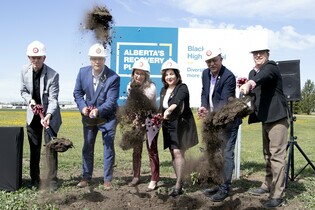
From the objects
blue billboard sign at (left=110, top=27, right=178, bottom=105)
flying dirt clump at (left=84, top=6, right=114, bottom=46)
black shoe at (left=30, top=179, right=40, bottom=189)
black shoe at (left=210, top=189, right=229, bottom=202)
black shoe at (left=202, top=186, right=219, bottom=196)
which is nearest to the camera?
black shoe at (left=210, top=189, right=229, bottom=202)

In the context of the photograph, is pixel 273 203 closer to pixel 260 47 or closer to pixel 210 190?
pixel 210 190

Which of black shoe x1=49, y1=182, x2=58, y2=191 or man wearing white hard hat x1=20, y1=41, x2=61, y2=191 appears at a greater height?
man wearing white hard hat x1=20, y1=41, x2=61, y2=191

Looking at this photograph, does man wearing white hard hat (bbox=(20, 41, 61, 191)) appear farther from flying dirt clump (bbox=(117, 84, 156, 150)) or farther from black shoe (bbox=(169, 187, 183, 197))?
black shoe (bbox=(169, 187, 183, 197))

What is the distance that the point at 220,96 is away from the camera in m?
5.65

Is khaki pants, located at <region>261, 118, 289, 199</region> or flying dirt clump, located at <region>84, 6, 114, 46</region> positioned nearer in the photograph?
khaki pants, located at <region>261, 118, 289, 199</region>

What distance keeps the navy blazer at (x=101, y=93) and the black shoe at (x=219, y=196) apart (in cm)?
186

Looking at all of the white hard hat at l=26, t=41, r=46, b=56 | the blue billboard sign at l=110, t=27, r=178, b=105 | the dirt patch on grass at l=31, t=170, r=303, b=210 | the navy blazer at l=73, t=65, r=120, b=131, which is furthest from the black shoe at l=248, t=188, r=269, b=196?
the white hard hat at l=26, t=41, r=46, b=56

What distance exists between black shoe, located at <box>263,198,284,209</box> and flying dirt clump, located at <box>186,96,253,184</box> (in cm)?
69

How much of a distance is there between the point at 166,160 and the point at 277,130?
4.48m

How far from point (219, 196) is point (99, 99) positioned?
2291 millimetres

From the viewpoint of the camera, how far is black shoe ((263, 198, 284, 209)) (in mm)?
5492

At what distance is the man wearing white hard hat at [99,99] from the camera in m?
6.08

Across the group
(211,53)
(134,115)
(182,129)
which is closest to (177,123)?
(182,129)

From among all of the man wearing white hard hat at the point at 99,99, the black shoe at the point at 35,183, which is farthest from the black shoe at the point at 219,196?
the black shoe at the point at 35,183
